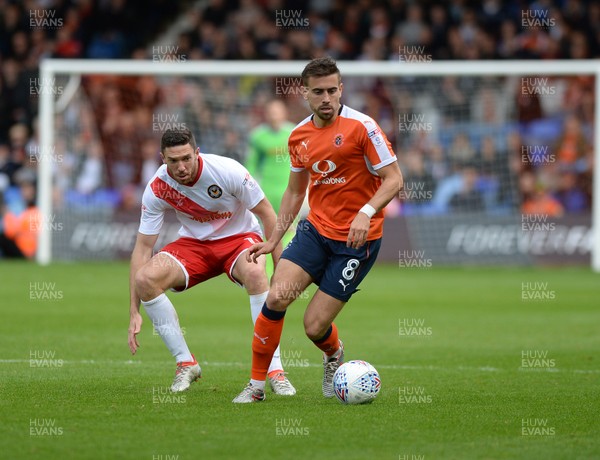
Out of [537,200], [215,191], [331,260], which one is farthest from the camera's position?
[537,200]

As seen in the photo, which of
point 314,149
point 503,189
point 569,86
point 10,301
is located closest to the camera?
point 314,149

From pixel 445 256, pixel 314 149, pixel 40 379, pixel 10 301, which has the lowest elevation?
pixel 445 256

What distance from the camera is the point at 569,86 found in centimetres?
2478

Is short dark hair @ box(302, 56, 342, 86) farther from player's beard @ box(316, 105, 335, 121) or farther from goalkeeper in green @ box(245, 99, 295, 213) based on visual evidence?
goalkeeper in green @ box(245, 99, 295, 213)

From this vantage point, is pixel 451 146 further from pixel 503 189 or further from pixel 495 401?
pixel 495 401

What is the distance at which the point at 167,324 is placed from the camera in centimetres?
852

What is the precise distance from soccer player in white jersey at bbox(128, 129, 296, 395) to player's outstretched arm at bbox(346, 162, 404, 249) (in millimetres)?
1136

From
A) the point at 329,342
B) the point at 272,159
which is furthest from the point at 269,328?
the point at 272,159

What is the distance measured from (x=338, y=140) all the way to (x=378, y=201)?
577mm

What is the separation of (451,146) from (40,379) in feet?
50.4

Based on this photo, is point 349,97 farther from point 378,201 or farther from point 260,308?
point 378,201

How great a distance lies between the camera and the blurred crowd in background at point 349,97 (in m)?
22.5

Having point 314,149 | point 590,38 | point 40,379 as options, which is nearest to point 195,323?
point 40,379

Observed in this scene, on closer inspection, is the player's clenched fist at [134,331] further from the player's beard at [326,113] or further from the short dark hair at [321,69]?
the short dark hair at [321,69]
